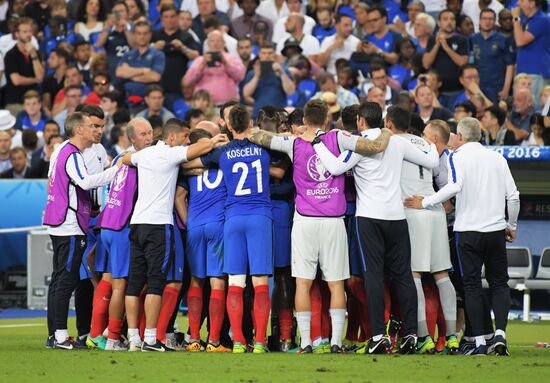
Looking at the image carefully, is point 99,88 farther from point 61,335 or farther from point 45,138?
point 61,335

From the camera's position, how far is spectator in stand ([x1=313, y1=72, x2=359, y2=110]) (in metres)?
20.0

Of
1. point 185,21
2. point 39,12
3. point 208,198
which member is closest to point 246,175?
point 208,198

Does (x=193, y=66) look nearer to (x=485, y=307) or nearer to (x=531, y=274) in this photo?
(x=531, y=274)

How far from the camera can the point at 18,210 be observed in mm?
19453

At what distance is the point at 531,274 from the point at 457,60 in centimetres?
500

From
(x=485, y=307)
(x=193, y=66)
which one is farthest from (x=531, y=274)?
(x=193, y=66)

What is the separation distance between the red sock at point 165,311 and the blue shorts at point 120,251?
45 cm

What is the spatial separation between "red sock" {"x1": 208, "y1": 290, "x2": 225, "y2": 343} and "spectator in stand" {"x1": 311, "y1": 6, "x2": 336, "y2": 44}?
1086cm

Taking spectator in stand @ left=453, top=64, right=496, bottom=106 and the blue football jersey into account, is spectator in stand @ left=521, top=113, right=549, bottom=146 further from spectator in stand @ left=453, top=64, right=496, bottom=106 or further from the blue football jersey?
the blue football jersey

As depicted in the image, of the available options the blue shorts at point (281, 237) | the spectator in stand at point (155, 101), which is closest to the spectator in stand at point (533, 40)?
the spectator in stand at point (155, 101)

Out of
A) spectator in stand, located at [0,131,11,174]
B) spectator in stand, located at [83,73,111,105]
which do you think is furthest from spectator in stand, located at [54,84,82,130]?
spectator in stand, located at [0,131,11,174]

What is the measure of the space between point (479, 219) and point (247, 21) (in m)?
12.0

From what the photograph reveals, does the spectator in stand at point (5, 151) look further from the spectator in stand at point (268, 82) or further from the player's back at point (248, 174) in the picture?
the player's back at point (248, 174)

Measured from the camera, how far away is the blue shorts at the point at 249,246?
11.9 metres
